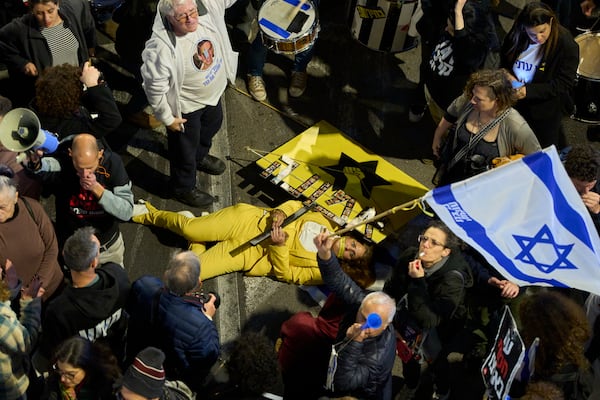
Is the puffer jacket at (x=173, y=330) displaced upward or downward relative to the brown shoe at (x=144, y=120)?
upward

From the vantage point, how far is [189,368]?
5.06m

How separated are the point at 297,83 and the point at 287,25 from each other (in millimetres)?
946

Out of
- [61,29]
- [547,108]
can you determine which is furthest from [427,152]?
[61,29]

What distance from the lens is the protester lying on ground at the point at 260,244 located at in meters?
6.38

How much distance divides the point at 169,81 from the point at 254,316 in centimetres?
212

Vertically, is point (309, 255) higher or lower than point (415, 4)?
lower

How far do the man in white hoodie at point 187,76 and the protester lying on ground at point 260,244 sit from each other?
603 mm

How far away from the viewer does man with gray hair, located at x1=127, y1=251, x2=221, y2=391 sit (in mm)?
4797

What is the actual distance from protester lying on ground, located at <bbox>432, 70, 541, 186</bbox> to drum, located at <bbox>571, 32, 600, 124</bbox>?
1.34 m

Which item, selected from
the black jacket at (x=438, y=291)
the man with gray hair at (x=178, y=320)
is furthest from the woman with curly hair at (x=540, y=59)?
the man with gray hair at (x=178, y=320)

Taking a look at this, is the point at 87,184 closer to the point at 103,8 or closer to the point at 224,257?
the point at 224,257

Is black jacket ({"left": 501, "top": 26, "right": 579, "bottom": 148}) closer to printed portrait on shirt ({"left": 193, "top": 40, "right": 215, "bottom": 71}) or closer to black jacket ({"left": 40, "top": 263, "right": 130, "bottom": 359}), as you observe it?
printed portrait on shirt ({"left": 193, "top": 40, "right": 215, "bottom": 71})

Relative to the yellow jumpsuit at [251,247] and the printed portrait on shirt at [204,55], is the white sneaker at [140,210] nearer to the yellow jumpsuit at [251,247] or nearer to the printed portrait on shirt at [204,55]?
the yellow jumpsuit at [251,247]

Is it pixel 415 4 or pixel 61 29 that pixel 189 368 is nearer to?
pixel 61 29
